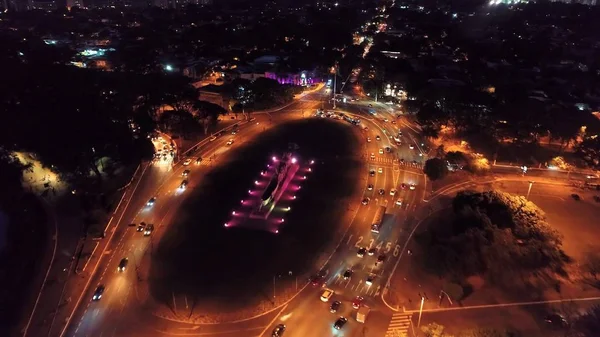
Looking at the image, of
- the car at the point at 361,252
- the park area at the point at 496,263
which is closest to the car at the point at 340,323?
the park area at the point at 496,263

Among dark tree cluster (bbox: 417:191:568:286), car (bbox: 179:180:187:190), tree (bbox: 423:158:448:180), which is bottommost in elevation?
car (bbox: 179:180:187:190)

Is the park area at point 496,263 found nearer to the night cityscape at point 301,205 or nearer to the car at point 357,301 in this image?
the night cityscape at point 301,205

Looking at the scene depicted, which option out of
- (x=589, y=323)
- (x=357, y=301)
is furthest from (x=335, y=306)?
(x=589, y=323)

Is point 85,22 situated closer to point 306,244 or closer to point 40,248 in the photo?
point 40,248

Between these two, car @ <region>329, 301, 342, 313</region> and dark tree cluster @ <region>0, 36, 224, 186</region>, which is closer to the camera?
car @ <region>329, 301, 342, 313</region>

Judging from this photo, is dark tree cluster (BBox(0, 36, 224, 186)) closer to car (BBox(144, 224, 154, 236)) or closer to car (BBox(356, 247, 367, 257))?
car (BBox(144, 224, 154, 236))

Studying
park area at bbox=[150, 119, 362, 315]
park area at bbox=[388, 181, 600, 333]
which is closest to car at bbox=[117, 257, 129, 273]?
park area at bbox=[150, 119, 362, 315]

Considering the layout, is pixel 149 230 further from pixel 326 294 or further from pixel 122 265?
pixel 326 294
